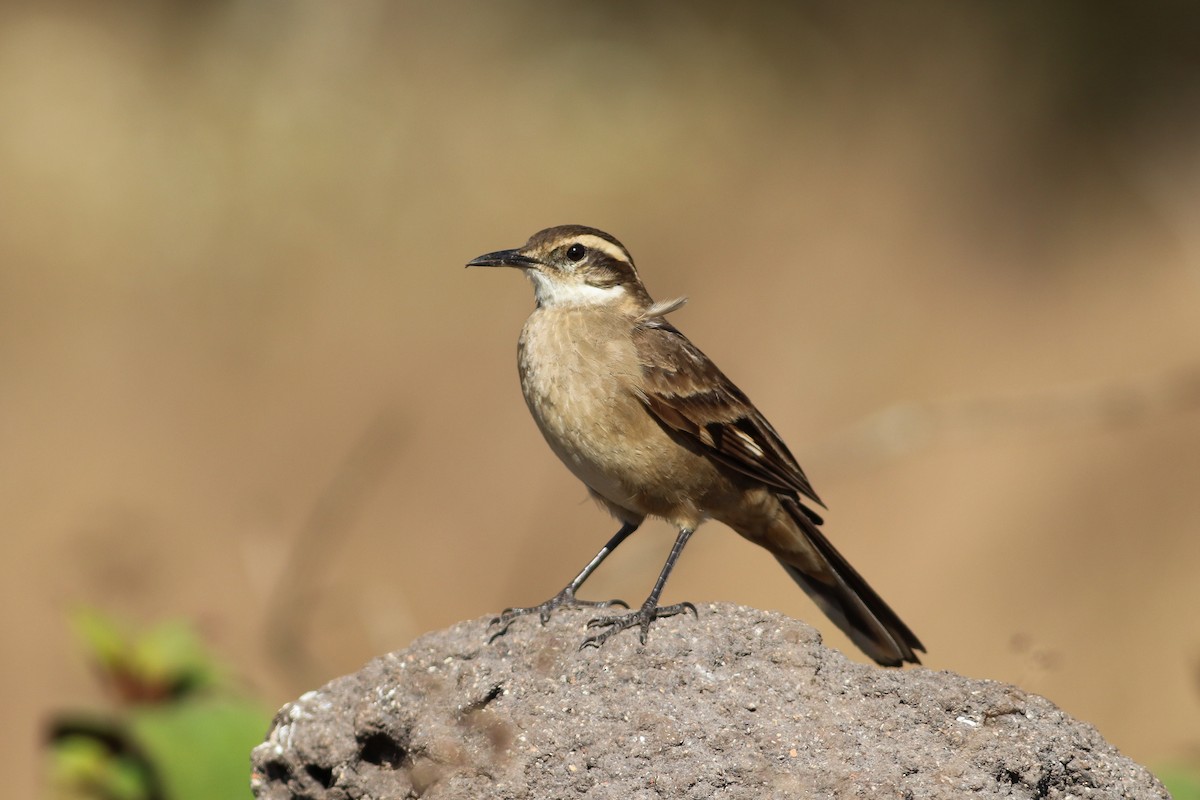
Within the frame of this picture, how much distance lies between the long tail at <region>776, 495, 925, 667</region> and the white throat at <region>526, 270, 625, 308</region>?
3.74ft

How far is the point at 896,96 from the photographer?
14508 mm

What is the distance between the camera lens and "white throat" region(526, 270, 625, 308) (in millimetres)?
5852

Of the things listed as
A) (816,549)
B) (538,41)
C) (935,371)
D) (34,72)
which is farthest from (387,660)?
(34,72)

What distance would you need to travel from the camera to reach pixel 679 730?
367 cm

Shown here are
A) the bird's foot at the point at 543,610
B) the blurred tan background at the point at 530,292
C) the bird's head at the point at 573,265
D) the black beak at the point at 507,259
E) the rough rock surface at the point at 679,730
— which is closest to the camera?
the rough rock surface at the point at 679,730

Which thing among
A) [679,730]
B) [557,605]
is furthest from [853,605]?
[679,730]

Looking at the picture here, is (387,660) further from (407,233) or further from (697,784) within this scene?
(407,233)

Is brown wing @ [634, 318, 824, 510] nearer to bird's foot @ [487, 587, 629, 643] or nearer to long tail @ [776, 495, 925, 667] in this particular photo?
long tail @ [776, 495, 925, 667]

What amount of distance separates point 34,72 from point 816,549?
38.6 feet

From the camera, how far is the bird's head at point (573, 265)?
5.89 meters

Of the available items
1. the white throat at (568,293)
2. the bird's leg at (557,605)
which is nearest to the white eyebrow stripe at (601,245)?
the white throat at (568,293)

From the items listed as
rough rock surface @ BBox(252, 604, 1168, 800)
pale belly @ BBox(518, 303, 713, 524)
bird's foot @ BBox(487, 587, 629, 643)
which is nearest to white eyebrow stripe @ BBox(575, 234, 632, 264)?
pale belly @ BBox(518, 303, 713, 524)

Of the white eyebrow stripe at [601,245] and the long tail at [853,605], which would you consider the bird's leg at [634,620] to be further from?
the white eyebrow stripe at [601,245]

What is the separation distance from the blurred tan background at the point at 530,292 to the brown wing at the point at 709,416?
3.96 m
